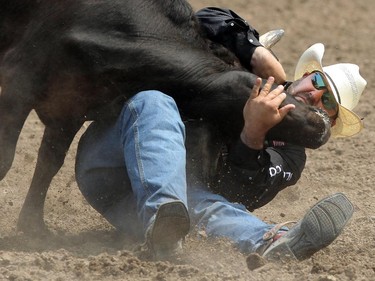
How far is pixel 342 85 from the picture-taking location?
5.20 m

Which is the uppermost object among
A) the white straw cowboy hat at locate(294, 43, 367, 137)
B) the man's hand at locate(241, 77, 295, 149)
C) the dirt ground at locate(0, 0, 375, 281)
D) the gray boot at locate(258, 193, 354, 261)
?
the man's hand at locate(241, 77, 295, 149)

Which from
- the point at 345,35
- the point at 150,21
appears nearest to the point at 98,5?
the point at 150,21

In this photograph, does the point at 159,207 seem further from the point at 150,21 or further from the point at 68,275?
the point at 150,21

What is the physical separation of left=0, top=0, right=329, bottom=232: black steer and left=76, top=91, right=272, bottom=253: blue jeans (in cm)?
17

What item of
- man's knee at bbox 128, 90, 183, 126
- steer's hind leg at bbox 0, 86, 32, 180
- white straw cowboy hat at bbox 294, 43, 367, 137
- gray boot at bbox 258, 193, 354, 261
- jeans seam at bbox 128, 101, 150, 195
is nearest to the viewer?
gray boot at bbox 258, 193, 354, 261

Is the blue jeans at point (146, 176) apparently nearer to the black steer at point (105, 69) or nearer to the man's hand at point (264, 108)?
the black steer at point (105, 69)

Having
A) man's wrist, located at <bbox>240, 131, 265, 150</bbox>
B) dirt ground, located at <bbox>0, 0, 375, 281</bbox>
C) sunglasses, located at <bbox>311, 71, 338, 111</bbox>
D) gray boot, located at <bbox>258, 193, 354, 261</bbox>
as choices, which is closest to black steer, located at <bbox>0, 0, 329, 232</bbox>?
man's wrist, located at <bbox>240, 131, 265, 150</bbox>

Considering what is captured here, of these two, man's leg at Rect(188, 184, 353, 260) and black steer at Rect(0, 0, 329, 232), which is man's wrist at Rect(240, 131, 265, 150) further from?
man's leg at Rect(188, 184, 353, 260)

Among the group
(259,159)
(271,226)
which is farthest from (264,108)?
(271,226)

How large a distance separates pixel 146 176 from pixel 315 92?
117 cm

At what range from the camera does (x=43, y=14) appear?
15.5 feet

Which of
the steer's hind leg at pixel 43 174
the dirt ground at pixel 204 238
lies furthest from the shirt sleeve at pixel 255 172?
the steer's hind leg at pixel 43 174

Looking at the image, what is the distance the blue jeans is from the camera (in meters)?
4.35

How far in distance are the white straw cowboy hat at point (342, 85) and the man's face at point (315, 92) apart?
27 millimetres
